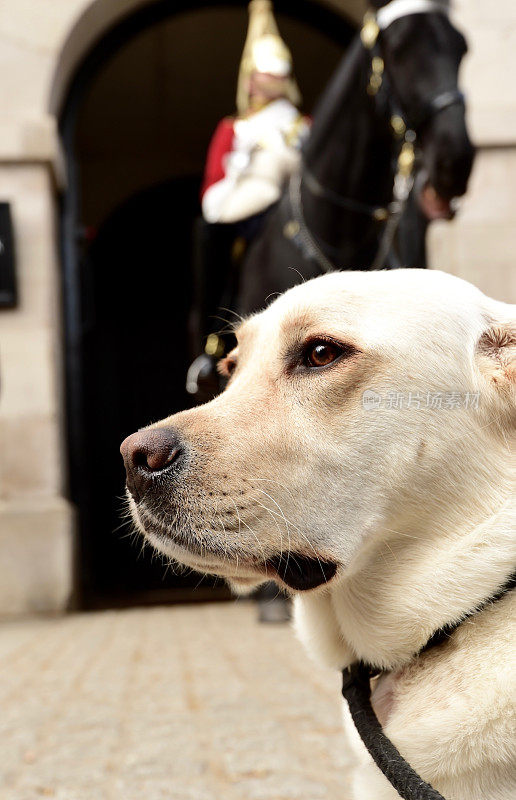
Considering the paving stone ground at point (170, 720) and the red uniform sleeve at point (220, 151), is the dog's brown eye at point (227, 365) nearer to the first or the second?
the paving stone ground at point (170, 720)

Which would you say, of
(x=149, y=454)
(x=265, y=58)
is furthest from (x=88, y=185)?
(x=149, y=454)

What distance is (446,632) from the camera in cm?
165

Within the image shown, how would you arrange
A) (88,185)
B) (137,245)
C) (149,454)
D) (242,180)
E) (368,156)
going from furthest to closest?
(137,245)
(88,185)
(242,180)
(368,156)
(149,454)

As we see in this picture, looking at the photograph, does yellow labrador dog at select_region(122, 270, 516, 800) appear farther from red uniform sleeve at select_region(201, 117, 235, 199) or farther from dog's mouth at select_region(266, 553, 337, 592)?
red uniform sleeve at select_region(201, 117, 235, 199)

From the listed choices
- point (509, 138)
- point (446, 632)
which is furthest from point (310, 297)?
point (509, 138)

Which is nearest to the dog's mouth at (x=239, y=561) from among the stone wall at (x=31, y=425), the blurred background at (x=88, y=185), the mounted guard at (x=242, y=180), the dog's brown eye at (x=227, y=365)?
the dog's brown eye at (x=227, y=365)

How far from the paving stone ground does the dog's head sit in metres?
0.99

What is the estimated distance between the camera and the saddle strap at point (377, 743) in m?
1.48

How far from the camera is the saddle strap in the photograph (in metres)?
1.48

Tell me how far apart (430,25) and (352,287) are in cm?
294

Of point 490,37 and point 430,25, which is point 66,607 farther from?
point 490,37

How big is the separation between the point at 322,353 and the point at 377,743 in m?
0.74

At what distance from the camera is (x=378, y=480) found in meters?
1.72

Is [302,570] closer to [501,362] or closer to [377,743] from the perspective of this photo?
[377,743]
